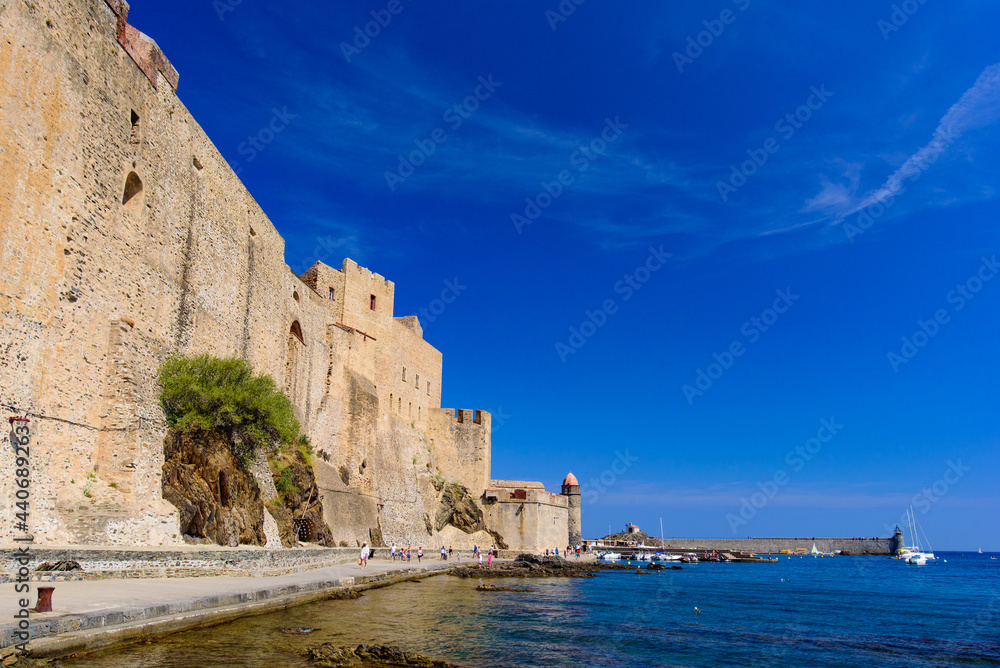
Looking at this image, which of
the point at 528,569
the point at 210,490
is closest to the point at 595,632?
the point at 210,490

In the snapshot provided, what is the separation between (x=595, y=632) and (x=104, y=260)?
12.0 meters

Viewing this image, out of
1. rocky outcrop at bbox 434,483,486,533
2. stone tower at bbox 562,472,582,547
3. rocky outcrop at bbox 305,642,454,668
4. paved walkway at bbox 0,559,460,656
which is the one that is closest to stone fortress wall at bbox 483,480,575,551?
rocky outcrop at bbox 434,483,486,533

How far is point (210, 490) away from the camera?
14602 mm

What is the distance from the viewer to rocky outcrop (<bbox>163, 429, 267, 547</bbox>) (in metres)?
13.7

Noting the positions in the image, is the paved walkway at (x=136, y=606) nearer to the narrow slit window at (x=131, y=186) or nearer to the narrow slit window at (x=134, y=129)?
the narrow slit window at (x=131, y=186)

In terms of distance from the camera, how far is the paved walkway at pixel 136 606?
6516 mm

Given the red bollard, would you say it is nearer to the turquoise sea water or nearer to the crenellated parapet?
the turquoise sea water

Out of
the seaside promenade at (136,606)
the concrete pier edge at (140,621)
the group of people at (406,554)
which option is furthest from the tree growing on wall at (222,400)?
the group of people at (406,554)

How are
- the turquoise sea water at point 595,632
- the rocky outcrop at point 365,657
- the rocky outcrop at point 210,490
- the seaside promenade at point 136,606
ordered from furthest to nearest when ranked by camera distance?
the rocky outcrop at point 210,490 < the turquoise sea water at point 595,632 < the rocky outcrop at point 365,657 < the seaside promenade at point 136,606

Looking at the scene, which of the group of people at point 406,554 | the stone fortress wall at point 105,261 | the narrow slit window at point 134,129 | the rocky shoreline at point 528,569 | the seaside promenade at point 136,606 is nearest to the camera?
the seaside promenade at point 136,606

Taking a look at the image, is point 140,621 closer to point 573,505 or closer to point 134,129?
point 134,129

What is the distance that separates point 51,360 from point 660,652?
37.5 feet

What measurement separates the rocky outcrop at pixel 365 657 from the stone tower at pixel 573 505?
39.1 m

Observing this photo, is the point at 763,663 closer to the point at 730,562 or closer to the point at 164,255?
the point at 164,255
